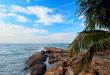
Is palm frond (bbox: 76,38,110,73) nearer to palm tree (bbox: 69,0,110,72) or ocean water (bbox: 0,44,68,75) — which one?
palm tree (bbox: 69,0,110,72)

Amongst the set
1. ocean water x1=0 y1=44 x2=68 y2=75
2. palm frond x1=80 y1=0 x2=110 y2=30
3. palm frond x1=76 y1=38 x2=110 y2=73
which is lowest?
ocean water x1=0 y1=44 x2=68 y2=75

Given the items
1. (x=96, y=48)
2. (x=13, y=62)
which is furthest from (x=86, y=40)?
(x=13, y=62)

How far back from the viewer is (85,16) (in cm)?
998

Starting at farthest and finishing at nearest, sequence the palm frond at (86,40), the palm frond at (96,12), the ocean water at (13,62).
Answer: the ocean water at (13,62), the palm frond at (96,12), the palm frond at (86,40)

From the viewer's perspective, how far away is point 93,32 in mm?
9703

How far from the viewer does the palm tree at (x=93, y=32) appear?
872 cm

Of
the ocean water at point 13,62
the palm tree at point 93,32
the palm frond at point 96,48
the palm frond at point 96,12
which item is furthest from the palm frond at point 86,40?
the ocean water at point 13,62

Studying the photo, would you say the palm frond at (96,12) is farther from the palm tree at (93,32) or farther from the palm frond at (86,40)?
the palm frond at (86,40)

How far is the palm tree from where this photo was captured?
8.72m

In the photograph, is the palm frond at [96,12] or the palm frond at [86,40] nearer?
the palm frond at [86,40]

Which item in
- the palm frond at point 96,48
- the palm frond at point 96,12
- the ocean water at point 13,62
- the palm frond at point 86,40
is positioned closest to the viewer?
the palm frond at point 96,48

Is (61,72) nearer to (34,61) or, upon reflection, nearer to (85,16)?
(85,16)

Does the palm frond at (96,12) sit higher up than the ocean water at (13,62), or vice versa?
the palm frond at (96,12)

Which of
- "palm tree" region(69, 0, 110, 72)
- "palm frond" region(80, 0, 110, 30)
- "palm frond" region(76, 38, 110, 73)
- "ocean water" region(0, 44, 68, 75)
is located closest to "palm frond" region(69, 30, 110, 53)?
"palm tree" region(69, 0, 110, 72)
